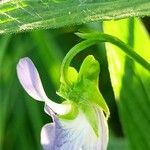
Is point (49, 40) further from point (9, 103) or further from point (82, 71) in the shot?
point (82, 71)

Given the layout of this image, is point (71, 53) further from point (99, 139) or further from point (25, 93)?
point (25, 93)

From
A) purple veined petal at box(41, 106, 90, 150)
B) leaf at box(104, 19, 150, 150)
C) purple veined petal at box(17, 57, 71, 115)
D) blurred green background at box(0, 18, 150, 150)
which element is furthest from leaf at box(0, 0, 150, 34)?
blurred green background at box(0, 18, 150, 150)

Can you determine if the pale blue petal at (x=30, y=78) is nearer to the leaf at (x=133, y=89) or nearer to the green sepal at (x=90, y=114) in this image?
the green sepal at (x=90, y=114)

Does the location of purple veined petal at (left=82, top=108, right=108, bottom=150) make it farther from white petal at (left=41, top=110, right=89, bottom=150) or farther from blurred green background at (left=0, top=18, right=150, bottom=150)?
blurred green background at (left=0, top=18, right=150, bottom=150)

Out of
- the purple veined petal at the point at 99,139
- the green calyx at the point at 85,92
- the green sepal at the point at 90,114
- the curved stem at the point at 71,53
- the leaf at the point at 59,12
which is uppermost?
the leaf at the point at 59,12

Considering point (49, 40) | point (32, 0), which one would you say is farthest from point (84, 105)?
point (49, 40)

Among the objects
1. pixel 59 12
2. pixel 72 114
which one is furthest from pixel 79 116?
pixel 59 12

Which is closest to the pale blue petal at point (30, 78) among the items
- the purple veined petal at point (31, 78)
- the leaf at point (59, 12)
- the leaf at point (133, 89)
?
the purple veined petal at point (31, 78)
